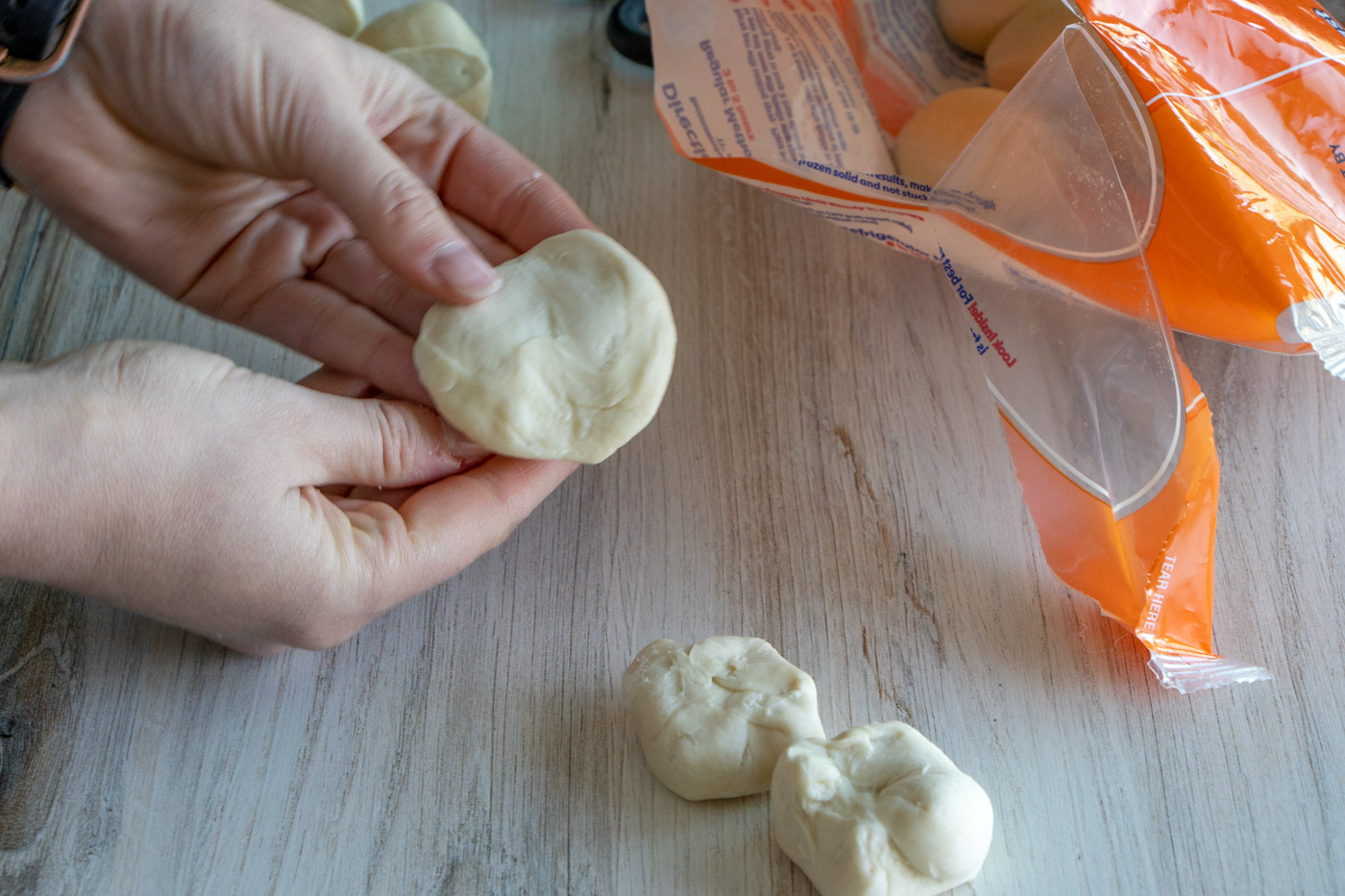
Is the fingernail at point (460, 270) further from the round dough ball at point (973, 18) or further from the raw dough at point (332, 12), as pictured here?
the round dough ball at point (973, 18)

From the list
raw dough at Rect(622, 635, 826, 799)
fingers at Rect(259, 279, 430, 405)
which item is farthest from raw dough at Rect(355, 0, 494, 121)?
raw dough at Rect(622, 635, 826, 799)

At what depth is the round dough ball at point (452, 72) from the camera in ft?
3.94

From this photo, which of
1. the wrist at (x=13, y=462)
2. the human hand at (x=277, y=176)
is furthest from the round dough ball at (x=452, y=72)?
the wrist at (x=13, y=462)

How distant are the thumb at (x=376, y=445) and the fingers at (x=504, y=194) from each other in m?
0.24

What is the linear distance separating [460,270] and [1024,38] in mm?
742

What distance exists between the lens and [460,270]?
31.2 inches

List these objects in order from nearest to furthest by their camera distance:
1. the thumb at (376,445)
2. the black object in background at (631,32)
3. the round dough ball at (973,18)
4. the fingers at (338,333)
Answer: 1. the thumb at (376,445)
2. the fingers at (338,333)
3. the round dough ball at (973,18)
4. the black object in background at (631,32)

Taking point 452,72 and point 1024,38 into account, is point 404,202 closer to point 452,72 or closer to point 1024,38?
point 452,72

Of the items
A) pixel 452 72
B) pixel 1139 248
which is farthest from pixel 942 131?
pixel 452 72

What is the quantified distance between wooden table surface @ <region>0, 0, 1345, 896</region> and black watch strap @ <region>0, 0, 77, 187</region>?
1.01 ft

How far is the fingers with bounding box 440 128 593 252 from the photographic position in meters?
0.97

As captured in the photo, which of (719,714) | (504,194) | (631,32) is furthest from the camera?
(631,32)

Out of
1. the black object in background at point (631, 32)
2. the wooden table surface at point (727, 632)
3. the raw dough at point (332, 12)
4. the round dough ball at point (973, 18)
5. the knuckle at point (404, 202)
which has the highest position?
the round dough ball at point (973, 18)

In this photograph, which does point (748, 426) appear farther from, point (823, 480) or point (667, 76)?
point (667, 76)
